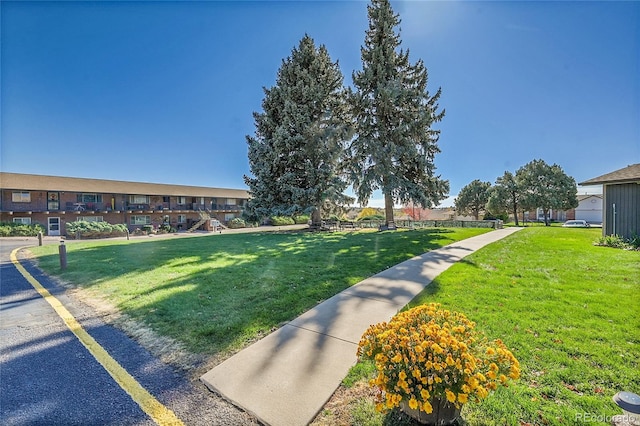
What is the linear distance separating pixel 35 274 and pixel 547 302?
44.8 ft

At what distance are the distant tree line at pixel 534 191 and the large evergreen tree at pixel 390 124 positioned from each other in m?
25.0

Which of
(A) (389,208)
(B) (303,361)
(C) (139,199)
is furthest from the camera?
(C) (139,199)

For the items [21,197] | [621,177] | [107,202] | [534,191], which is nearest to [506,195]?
[534,191]

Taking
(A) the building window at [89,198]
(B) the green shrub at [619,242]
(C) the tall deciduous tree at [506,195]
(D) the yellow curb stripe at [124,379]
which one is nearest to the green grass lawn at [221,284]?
(D) the yellow curb stripe at [124,379]

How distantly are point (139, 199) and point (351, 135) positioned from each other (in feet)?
101

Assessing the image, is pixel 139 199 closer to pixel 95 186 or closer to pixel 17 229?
pixel 95 186

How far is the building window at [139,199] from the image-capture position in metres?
35.0

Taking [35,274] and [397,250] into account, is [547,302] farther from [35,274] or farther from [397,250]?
[35,274]

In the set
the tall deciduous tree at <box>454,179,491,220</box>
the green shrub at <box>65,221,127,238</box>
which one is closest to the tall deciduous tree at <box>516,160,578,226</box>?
the tall deciduous tree at <box>454,179,491,220</box>

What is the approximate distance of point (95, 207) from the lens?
3162 centimetres

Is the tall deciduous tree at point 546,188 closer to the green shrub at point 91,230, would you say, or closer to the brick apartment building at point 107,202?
the brick apartment building at point 107,202

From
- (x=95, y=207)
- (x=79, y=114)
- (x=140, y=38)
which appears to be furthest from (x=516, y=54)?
(x=95, y=207)

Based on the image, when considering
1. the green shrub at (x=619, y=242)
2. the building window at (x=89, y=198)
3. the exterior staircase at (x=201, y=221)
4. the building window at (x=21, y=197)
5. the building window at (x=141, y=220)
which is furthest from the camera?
the exterior staircase at (x=201, y=221)

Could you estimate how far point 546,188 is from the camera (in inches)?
1470
